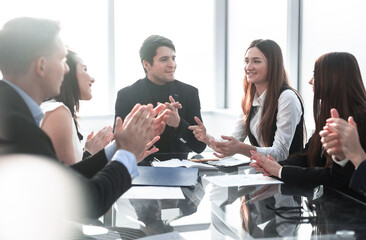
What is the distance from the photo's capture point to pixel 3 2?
16.8ft

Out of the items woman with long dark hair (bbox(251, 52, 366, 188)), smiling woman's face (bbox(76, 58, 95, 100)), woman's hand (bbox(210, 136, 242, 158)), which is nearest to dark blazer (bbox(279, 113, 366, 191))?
woman with long dark hair (bbox(251, 52, 366, 188))

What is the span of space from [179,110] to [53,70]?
2.45 metres

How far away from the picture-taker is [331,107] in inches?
94.4

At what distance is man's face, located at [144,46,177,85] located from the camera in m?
3.92

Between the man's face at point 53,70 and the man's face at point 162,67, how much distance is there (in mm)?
2433

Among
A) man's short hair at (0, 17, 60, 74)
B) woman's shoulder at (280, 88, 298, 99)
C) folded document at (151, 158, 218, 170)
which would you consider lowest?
folded document at (151, 158, 218, 170)

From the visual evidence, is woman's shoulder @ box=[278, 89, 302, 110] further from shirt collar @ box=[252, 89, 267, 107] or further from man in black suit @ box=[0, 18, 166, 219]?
man in black suit @ box=[0, 18, 166, 219]

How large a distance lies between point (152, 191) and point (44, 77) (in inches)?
31.4

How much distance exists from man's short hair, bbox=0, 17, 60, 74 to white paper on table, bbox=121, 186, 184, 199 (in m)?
0.77

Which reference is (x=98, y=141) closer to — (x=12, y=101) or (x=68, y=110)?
(x=68, y=110)

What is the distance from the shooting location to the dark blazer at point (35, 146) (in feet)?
4.06

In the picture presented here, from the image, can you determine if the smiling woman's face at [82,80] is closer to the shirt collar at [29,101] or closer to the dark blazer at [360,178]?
the shirt collar at [29,101]

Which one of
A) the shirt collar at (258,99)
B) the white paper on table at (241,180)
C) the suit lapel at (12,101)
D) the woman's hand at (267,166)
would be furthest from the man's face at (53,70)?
the shirt collar at (258,99)

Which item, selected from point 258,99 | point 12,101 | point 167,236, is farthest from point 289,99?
point 12,101
